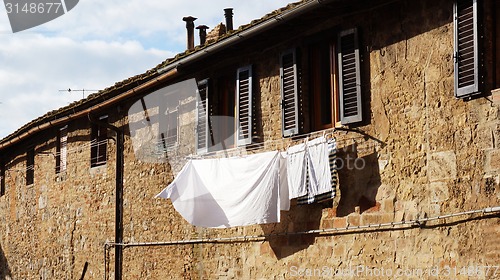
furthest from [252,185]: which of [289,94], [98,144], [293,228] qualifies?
[98,144]

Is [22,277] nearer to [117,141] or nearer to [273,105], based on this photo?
[117,141]

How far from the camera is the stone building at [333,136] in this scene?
31.2 feet

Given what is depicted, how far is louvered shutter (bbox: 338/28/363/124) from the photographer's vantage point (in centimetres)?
1102

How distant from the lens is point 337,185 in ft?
37.2

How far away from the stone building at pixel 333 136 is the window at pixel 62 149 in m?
1.67

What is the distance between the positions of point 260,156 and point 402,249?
8.77 feet

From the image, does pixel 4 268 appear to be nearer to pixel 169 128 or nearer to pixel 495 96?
pixel 169 128

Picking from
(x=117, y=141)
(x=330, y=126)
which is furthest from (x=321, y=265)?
(x=117, y=141)

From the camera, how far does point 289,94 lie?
39.9 feet

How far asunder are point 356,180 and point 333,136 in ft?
2.37

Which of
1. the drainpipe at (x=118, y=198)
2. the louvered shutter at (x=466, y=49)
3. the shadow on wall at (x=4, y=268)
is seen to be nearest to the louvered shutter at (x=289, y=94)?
the louvered shutter at (x=466, y=49)

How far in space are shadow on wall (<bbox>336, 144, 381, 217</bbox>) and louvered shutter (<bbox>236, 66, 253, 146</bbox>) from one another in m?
2.02

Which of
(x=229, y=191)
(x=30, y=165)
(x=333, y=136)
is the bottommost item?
(x=229, y=191)

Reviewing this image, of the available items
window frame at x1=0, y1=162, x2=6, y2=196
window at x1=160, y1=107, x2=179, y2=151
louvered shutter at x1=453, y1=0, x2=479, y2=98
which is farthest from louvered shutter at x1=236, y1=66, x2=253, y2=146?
window frame at x1=0, y1=162, x2=6, y2=196
